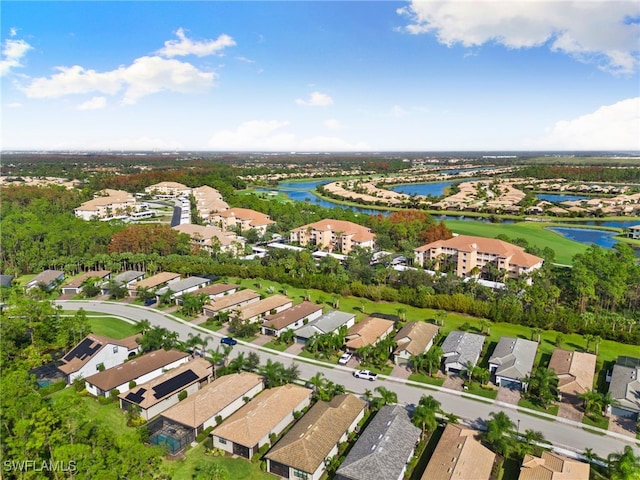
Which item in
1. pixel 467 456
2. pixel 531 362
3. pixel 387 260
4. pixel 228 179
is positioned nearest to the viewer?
pixel 467 456

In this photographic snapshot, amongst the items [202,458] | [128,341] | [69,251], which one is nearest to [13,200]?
[69,251]

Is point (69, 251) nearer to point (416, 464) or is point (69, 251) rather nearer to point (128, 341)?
point (128, 341)

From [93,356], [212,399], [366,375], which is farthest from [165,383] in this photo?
[366,375]

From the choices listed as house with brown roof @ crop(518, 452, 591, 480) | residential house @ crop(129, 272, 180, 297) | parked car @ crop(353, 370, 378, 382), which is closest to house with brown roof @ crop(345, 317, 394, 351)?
parked car @ crop(353, 370, 378, 382)

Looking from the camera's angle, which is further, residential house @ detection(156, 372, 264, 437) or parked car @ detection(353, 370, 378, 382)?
parked car @ detection(353, 370, 378, 382)

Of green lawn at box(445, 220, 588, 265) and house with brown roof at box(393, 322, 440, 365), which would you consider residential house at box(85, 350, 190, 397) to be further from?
green lawn at box(445, 220, 588, 265)

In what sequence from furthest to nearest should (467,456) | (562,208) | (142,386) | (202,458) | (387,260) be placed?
(562,208) → (387,260) → (142,386) → (202,458) → (467,456)
